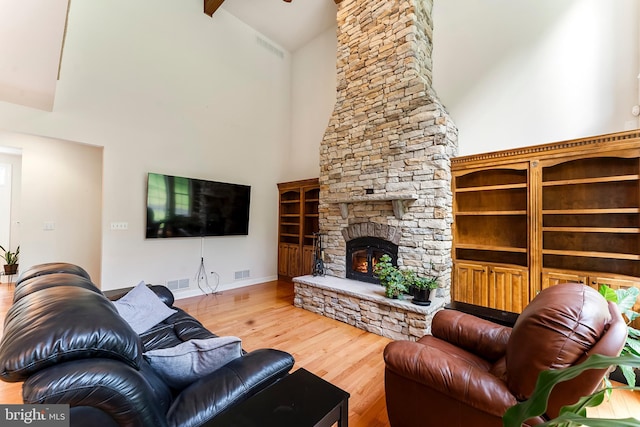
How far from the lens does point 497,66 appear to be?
3473 millimetres

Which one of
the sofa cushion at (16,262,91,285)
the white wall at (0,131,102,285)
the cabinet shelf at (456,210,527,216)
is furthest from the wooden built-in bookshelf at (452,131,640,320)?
the white wall at (0,131,102,285)

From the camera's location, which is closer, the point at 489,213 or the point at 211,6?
the point at 489,213

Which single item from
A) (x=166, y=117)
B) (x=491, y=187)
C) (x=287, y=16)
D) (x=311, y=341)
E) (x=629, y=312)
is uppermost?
(x=287, y=16)

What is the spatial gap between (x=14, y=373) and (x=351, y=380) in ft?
6.89

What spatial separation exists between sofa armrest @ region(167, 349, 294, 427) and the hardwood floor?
926 mm

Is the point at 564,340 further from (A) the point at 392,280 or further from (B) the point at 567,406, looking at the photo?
(A) the point at 392,280

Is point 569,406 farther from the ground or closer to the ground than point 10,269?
farther from the ground

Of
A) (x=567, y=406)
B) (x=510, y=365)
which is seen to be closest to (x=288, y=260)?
(x=510, y=365)

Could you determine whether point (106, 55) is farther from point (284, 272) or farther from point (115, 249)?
point (284, 272)

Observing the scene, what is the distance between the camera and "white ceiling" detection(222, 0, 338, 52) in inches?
193

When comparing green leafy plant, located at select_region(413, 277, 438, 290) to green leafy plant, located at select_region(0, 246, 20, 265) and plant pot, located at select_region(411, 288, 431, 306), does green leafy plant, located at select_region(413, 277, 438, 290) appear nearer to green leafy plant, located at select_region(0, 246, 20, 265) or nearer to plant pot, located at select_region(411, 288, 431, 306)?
plant pot, located at select_region(411, 288, 431, 306)

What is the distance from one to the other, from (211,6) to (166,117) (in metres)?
2.13

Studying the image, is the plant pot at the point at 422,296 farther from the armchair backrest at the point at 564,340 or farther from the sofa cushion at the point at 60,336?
the sofa cushion at the point at 60,336

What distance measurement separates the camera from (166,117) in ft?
14.4
